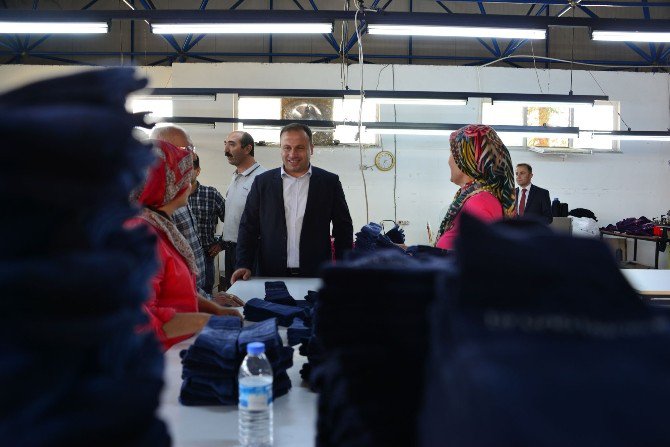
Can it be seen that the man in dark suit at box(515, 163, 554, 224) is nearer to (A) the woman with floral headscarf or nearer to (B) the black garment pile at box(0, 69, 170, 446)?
(A) the woman with floral headscarf

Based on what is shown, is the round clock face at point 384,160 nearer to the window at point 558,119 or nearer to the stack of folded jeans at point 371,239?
the window at point 558,119

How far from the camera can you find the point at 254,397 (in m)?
1.16

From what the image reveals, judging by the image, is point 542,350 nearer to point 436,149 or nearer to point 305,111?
point 305,111

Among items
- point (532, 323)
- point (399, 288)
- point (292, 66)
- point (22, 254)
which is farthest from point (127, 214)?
point (292, 66)

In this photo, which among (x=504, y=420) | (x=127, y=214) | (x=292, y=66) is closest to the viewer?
(x=504, y=420)

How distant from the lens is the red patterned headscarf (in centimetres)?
191

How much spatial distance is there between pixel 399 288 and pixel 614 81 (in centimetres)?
1085

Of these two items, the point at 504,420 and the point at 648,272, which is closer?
the point at 504,420

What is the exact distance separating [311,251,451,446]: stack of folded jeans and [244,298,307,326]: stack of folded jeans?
59.3 inches

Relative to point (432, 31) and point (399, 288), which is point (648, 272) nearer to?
point (432, 31)

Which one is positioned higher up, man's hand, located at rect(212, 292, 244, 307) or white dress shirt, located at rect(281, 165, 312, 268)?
white dress shirt, located at rect(281, 165, 312, 268)

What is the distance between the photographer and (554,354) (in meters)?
0.40

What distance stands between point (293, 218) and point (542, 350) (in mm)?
3288

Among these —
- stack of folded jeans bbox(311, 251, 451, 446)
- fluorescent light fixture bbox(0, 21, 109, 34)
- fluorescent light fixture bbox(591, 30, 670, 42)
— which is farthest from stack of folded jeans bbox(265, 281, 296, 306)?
fluorescent light fixture bbox(591, 30, 670, 42)
